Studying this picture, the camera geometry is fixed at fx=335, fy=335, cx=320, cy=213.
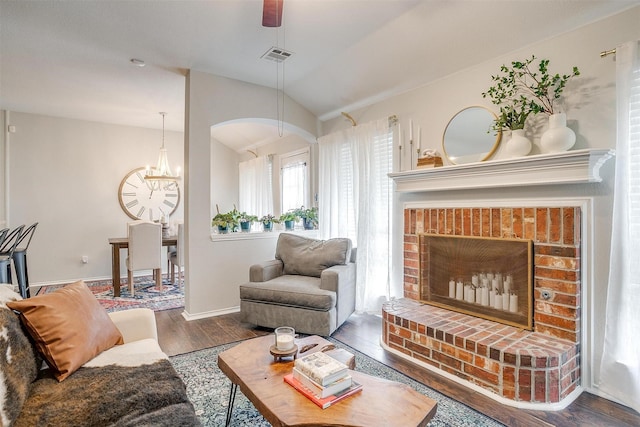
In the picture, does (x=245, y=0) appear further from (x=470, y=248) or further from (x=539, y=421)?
(x=539, y=421)

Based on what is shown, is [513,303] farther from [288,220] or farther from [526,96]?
[288,220]

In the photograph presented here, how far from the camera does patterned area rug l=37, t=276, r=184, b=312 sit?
13.5 feet

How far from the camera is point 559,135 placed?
2.19m

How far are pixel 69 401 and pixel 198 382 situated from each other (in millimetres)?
1065

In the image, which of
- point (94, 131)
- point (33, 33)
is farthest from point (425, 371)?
point (94, 131)

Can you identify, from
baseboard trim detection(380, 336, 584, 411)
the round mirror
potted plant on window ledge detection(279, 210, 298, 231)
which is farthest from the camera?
potted plant on window ledge detection(279, 210, 298, 231)

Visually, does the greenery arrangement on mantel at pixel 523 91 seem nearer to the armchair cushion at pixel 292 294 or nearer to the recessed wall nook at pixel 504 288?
the recessed wall nook at pixel 504 288

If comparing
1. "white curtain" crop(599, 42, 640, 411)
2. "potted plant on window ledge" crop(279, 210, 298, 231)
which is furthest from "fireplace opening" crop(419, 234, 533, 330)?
"potted plant on window ledge" crop(279, 210, 298, 231)

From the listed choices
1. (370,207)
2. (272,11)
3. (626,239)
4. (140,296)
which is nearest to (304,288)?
(370,207)

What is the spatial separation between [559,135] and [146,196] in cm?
606

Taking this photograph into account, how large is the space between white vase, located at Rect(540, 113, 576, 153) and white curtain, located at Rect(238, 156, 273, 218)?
4.61 m

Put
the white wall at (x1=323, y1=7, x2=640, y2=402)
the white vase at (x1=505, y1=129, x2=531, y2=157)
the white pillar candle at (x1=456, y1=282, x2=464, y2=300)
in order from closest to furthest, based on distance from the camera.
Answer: the white wall at (x1=323, y1=7, x2=640, y2=402) < the white vase at (x1=505, y1=129, x2=531, y2=157) < the white pillar candle at (x1=456, y1=282, x2=464, y2=300)

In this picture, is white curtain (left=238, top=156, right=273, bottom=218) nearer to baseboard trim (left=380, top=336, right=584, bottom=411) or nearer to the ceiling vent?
the ceiling vent

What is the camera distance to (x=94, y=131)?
556 centimetres
